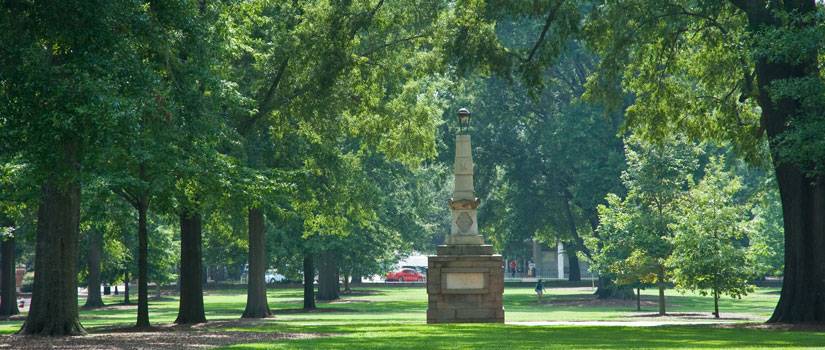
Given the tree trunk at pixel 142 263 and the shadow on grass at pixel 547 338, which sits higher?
the tree trunk at pixel 142 263

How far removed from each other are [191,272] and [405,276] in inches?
2699

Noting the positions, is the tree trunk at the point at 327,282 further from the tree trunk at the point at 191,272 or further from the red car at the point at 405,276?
the red car at the point at 405,276

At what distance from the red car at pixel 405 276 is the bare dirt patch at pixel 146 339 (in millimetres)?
71885

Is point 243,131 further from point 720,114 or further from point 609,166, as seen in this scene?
point 609,166

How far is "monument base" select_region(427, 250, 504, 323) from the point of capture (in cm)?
2819

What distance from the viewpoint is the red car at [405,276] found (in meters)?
96.8

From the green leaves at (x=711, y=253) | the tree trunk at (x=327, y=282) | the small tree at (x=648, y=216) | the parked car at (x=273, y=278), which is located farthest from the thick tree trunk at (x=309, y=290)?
the parked car at (x=273, y=278)

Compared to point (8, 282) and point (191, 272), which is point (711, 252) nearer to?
point (191, 272)

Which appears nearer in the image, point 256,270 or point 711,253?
point 711,253

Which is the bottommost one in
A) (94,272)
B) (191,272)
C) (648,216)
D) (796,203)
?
(191,272)

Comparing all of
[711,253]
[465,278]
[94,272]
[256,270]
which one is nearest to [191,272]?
[465,278]

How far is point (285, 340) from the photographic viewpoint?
20688 millimetres

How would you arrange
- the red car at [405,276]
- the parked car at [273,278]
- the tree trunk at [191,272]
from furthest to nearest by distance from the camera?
the red car at [405,276] → the parked car at [273,278] → the tree trunk at [191,272]

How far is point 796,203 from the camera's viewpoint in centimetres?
2428
